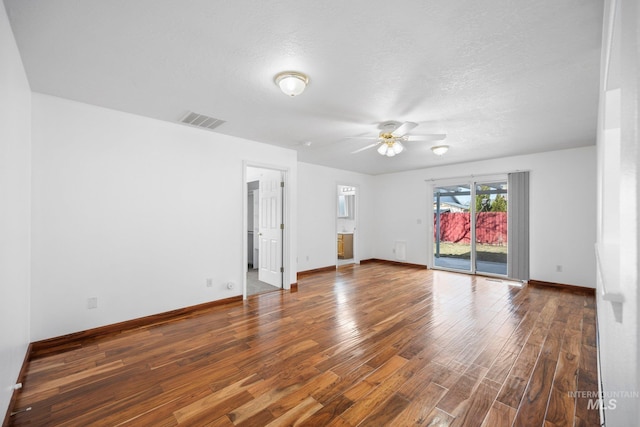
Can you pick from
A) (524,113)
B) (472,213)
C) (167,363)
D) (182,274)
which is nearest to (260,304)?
(182,274)

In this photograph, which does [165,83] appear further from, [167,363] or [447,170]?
[447,170]

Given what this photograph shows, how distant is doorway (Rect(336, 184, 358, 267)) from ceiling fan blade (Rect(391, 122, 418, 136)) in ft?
10.3

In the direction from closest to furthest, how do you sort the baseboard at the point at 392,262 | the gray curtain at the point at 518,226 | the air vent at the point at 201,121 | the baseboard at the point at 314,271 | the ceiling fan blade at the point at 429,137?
the air vent at the point at 201,121
the ceiling fan blade at the point at 429,137
the gray curtain at the point at 518,226
the baseboard at the point at 314,271
the baseboard at the point at 392,262

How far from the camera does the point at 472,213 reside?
19.1ft

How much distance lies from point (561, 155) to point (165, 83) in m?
6.26

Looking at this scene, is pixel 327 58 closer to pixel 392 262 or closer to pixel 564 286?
pixel 564 286

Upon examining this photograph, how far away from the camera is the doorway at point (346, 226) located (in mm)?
7109

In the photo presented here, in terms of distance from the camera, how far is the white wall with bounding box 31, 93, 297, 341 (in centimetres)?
266

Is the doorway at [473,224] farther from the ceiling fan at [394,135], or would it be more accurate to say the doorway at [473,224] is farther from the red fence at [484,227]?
the ceiling fan at [394,135]

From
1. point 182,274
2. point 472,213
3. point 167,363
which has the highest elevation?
point 472,213

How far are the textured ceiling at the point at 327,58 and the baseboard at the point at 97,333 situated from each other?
8.03 feet

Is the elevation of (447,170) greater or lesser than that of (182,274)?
greater

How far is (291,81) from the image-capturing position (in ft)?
7.29

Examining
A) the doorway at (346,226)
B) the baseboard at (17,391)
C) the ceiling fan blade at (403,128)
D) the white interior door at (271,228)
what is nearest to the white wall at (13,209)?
the baseboard at (17,391)
